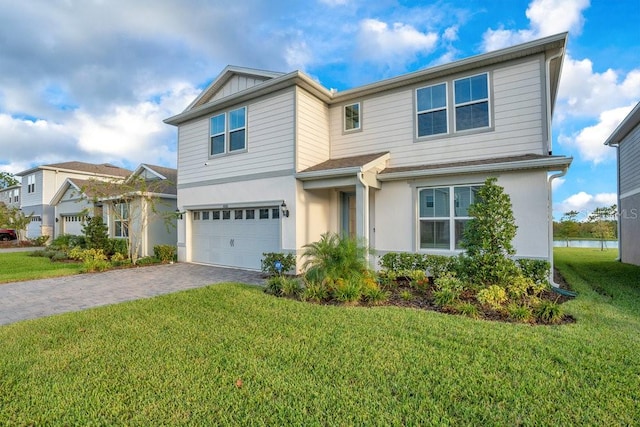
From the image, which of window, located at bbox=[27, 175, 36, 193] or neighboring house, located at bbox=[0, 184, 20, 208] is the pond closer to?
window, located at bbox=[27, 175, 36, 193]

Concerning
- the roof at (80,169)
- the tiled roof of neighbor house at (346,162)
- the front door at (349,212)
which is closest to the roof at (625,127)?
the tiled roof of neighbor house at (346,162)

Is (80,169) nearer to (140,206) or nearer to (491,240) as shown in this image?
(140,206)

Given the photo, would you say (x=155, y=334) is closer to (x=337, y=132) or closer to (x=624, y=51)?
(x=337, y=132)

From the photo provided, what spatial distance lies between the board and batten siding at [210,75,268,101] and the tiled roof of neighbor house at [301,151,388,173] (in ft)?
11.3

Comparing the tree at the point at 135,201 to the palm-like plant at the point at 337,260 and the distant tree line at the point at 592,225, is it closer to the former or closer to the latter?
the palm-like plant at the point at 337,260

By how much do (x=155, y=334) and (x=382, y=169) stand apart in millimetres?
7210

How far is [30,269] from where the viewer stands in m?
11.2

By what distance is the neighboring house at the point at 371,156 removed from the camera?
7828 millimetres

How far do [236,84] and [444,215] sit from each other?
830cm

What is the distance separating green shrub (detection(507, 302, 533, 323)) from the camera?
197 inches

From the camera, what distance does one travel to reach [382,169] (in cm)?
947

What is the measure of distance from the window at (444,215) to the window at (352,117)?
3.30 metres

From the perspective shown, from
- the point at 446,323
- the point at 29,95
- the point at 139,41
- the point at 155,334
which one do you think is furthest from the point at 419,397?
the point at 29,95

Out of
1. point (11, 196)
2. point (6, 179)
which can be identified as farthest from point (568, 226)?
point (6, 179)
